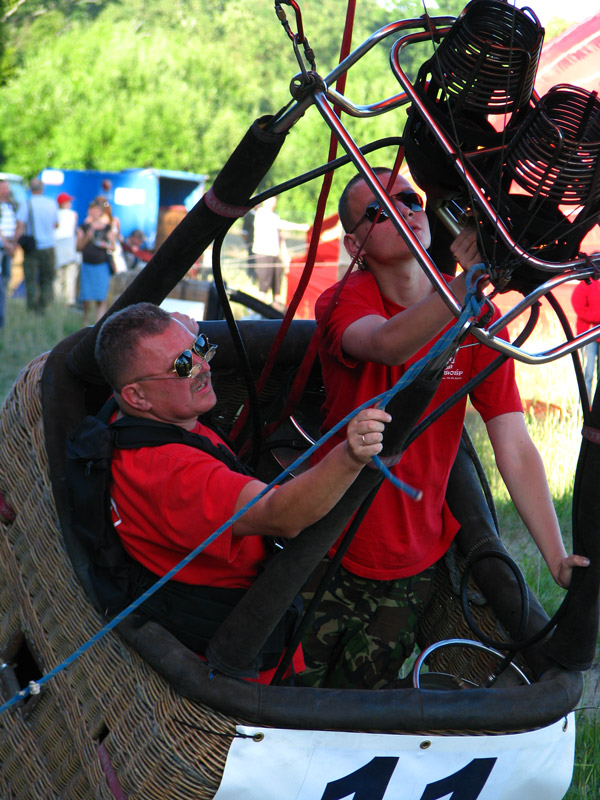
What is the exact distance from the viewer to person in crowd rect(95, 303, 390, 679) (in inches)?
63.1

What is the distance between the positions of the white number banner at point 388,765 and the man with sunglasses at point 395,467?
37 centimetres

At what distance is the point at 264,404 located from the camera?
317 centimetres

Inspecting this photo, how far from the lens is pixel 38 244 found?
36.9 ft

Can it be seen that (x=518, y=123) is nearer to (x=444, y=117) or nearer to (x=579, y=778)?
(x=444, y=117)

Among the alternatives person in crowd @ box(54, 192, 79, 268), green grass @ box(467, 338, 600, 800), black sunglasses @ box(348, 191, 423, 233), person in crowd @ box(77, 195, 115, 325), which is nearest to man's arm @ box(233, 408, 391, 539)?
black sunglasses @ box(348, 191, 423, 233)

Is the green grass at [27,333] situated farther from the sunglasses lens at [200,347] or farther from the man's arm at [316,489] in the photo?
the man's arm at [316,489]

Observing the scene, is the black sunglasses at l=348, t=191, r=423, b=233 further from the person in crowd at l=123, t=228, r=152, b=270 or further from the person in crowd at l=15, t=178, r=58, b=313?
the person in crowd at l=123, t=228, r=152, b=270

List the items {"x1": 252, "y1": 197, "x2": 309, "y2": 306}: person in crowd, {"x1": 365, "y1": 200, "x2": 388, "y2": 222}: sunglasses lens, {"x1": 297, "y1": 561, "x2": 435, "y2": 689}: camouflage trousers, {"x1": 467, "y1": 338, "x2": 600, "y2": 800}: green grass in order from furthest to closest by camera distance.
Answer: {"x1": 252, "y1": 197, "x2": 309, "y2": 306}: person in crowd, {"x1": 467, "y1": 338, "x2": 600, "y2": 800}: green grass, {"x1": 297, "y1": 561, "x2": 435, "y2": 689}: camouflage trousers, {"x1": 365, "y1": 200, "x2": 388, "y2": 222}: sunglasses lens

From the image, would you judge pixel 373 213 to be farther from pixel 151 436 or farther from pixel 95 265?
pixel 95 265

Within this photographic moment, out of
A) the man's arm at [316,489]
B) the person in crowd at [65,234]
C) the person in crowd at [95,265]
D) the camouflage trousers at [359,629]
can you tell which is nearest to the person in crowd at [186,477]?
the man's arm at [316,489]

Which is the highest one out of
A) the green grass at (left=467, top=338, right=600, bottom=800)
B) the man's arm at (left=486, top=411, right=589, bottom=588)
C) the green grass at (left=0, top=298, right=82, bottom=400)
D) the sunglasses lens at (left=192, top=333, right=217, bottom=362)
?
the sunglasses lens at (left=192, top=333, right=217, bottom=362)

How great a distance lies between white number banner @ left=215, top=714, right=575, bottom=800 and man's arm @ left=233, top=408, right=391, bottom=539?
370 millimetres

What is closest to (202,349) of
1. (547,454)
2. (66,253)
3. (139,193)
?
(547,454)

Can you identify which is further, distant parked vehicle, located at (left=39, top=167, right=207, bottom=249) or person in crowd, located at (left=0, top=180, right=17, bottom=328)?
distant parked vehicle, located at (left=39, top=167, right=207, bottom=249)
